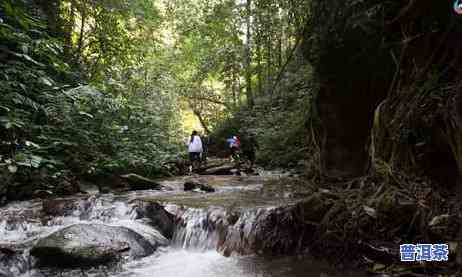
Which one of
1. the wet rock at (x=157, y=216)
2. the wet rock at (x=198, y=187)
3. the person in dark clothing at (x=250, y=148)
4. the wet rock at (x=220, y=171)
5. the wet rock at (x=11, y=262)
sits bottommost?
the wet rock at (x=11, y=262)

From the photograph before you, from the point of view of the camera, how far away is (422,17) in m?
5.74

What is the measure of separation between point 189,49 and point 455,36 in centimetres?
2232

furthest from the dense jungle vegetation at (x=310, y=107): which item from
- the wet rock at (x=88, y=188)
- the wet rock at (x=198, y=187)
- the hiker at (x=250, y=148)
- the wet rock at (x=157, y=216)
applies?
the wet rock at (x=198, y=187)

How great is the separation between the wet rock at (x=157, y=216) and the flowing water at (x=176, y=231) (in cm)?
8

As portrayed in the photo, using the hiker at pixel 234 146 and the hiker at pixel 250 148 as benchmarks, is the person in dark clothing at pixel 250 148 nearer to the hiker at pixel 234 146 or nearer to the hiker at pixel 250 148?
the hiker at pixel 250 148

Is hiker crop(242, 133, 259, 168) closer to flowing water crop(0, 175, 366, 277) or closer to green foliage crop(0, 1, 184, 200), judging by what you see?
green foliage crop(0, 1, 184, 200)

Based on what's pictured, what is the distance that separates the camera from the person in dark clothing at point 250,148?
1661 cm

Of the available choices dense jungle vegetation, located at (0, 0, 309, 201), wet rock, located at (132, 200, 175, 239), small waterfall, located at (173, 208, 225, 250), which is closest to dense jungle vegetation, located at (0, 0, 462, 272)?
dense jungle vegetation, located at (0, 0, 309, 201)

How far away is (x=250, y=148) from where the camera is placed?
1700cm

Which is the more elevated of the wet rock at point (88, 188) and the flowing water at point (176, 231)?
the wet rock at point (88, 188)

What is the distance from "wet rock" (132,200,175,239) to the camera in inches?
274

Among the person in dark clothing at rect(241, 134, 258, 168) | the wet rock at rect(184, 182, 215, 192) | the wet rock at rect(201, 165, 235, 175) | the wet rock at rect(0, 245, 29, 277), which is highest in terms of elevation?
the person in dark clothing at rect(241, 134, 258, 168)

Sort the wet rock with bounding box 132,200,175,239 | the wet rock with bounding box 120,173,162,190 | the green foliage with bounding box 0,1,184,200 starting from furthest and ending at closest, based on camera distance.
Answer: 1. the wet rock with bounding box 120,173,162,190
2. the green foliage with bounding box 0,1,184,200
3. the wet rock with bounding box 132,200,175,239

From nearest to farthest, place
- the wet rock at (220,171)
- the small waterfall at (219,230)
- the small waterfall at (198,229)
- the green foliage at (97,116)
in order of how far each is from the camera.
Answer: the small waterfall at (219,230) → the small waterfall at (198,229) → the green foliage at (97,116) → the wet rock at (220,171)
